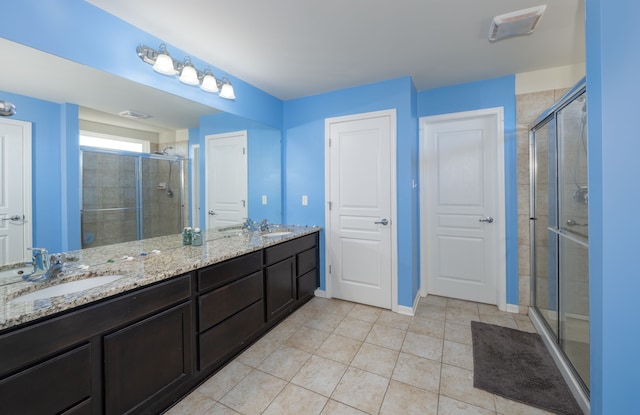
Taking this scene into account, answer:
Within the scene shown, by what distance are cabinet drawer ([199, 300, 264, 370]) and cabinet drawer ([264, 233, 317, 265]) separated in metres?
→ 0.38

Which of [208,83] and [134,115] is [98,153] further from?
[208,83]

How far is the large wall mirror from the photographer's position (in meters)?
1.38

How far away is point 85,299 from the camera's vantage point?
1156 millimetres

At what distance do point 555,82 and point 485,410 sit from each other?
2901 mm

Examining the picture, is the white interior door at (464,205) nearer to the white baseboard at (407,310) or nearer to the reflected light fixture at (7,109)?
the white baseboard at (407,310)

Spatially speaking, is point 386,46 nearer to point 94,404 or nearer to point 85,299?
point 85,299

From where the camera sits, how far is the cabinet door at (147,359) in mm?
1278

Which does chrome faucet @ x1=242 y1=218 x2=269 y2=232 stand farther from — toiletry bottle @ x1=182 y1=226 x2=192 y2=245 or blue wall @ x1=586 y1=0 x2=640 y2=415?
blue wall @ x1=586 y1=0 x2=640 y2=415

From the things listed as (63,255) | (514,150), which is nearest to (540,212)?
(514,150)

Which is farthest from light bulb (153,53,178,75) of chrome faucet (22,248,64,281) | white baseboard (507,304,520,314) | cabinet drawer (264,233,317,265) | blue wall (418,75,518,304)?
white baseboard (507,304,520,314)

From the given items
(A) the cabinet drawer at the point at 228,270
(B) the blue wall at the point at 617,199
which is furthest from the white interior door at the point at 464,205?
(A) the cabinet drawer at the point at 228,270

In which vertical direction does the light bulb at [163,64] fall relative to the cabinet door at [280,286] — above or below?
above

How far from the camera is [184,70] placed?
2047 mm

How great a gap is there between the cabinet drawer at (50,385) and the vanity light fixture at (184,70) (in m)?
1.71
